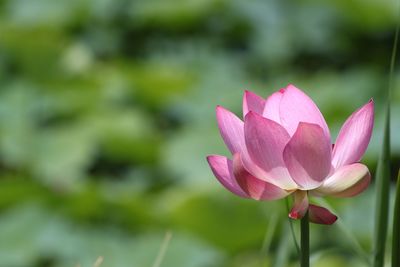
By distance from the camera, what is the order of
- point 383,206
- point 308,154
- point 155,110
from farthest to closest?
point 155,110, point 383,206, point 308,154

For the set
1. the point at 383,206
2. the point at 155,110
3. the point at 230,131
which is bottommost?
the point at 155,110

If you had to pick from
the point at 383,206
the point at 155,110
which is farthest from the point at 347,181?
the point at 155,110

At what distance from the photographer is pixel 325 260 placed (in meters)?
1.66

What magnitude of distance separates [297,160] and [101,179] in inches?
71.7

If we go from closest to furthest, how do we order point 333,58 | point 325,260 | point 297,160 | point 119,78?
point 297,160 → point 325,260 → point 119,78 → point 333,58

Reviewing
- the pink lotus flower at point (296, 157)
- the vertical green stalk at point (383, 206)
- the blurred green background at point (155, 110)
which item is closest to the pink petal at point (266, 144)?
the pink lotus flower at point (296, 157)

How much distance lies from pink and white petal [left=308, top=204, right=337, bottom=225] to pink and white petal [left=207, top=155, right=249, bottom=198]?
42mm

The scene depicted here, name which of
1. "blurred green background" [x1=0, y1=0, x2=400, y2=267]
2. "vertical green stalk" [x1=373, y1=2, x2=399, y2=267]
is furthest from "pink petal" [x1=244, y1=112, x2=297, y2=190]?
"blurred green background" [x1=0, y1=0, x2=400, y2=267]

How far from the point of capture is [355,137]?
531 millimetres

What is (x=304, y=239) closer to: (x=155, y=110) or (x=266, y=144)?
(x=266, y=144)

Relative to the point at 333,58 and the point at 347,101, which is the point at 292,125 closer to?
the point at 347,101

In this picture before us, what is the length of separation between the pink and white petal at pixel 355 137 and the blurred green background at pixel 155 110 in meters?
0.74

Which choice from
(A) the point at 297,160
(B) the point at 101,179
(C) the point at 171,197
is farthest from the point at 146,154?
(A) the point at 297,160

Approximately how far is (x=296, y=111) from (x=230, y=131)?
0.13 feet
